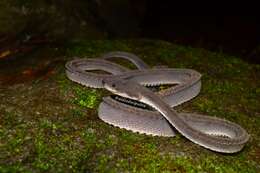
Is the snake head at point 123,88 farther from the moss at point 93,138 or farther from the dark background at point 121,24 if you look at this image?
the dark background at point 121,24

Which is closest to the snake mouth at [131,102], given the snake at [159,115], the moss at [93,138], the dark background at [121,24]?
the snake at [159,115]

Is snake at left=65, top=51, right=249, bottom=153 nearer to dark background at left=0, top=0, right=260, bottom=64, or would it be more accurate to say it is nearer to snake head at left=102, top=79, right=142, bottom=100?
snake head at left=102, top=79, right=142, bottom=100

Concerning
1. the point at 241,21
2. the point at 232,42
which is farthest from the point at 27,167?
the point at 241,21

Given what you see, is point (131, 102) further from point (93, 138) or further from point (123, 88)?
point (93, 138)

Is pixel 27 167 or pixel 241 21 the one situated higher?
pixel 27 167

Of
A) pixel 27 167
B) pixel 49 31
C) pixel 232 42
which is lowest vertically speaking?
pixel 232 42

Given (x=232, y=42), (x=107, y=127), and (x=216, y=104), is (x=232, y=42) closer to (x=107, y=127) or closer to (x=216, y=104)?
(x=216, y=104)
